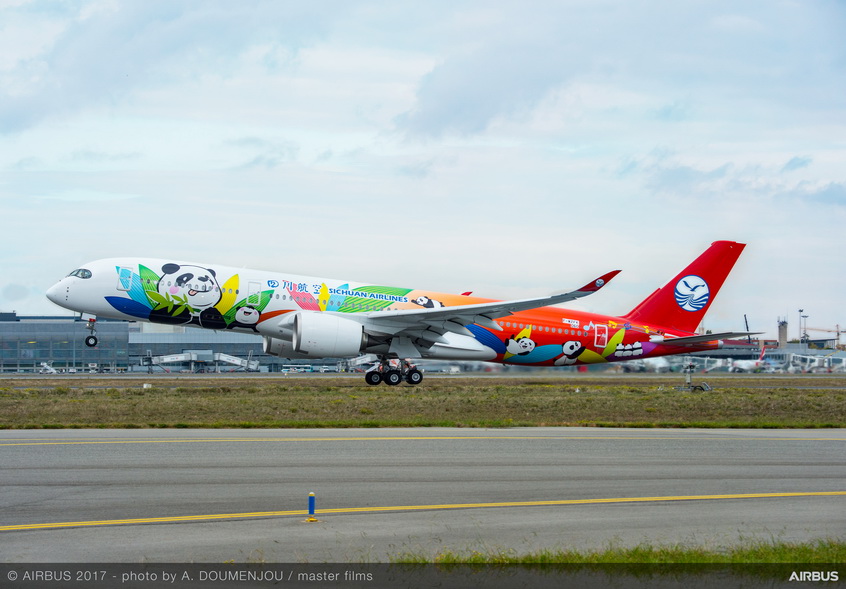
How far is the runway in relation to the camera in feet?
31.9

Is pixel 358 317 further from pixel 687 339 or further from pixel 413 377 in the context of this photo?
pixel 687 339

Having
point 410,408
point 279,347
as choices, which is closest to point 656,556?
point 410,408

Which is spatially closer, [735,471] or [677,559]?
[677,559]

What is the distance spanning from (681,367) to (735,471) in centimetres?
3362

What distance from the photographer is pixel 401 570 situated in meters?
8.59

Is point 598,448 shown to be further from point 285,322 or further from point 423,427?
point 285,322

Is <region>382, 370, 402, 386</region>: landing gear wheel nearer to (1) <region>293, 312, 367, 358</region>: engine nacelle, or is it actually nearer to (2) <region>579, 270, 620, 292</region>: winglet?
(1) <region>293, 312, 367, 358</region>: engine nacelle

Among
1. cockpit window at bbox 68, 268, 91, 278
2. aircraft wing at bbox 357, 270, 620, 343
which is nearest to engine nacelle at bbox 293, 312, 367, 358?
aircraft wing at bbox 357, 270, 620, 343

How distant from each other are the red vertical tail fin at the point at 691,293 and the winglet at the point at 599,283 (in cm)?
989

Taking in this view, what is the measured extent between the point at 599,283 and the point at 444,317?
20.3 feet

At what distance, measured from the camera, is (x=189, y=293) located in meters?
33.3

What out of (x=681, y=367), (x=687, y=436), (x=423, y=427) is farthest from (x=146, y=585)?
(x=681, y=367)

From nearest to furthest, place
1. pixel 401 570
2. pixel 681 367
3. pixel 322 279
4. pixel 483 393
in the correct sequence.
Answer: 1. pixel 401 570
2. pixel 483 393
3. pixel 322 279
4. pixel 681 367

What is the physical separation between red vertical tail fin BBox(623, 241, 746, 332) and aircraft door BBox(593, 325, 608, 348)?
2064mm
